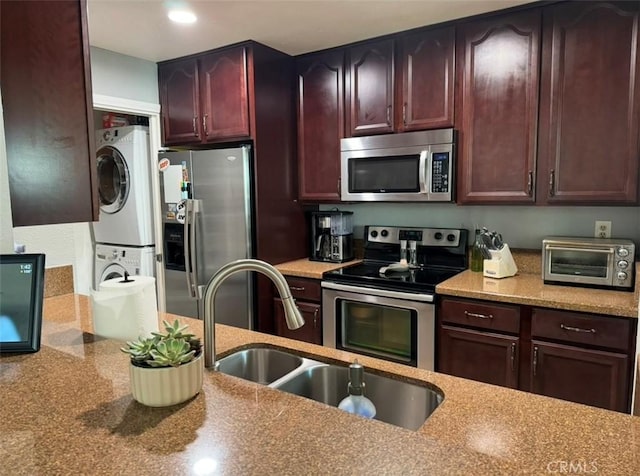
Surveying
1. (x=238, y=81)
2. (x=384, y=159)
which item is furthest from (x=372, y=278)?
(x=238, y=81)

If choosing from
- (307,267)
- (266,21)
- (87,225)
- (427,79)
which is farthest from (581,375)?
(87,225)

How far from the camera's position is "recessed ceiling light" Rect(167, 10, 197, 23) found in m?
2.38

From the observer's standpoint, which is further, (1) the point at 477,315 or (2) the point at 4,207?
(1) the point at 477,315

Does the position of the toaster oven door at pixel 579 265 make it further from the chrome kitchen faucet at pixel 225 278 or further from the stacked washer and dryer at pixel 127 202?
the stacked washer and dryer at pixel 127 202

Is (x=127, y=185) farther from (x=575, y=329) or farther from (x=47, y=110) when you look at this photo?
(x=575, y=329)

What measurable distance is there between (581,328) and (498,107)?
1249 mm

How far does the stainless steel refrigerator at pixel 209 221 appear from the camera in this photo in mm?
2949

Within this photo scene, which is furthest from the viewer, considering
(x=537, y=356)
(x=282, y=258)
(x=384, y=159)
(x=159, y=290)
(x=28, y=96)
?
(x=159, y=290)

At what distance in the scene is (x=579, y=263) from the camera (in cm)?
230

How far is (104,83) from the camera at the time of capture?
303 cm

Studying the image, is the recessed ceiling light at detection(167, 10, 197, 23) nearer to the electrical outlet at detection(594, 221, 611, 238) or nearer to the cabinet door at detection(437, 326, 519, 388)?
the cabinet door at detection(437, 326, 519, 388)

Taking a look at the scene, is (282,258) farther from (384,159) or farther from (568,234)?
(568,234)

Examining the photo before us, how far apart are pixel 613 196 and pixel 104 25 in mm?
2917

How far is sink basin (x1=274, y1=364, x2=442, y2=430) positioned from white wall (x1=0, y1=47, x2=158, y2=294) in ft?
3.13
